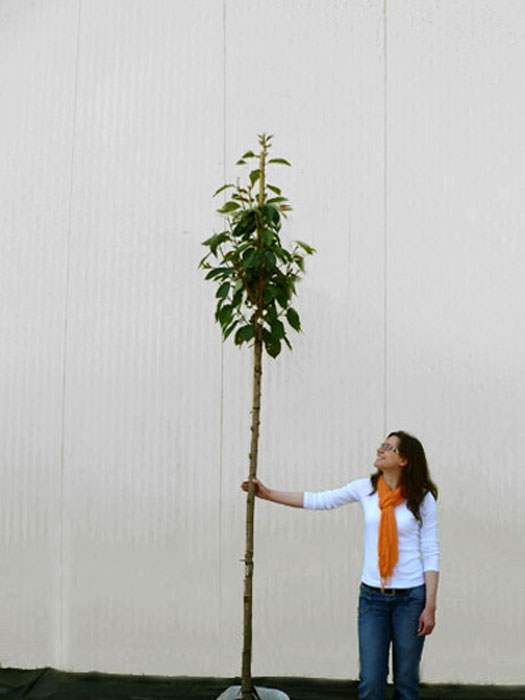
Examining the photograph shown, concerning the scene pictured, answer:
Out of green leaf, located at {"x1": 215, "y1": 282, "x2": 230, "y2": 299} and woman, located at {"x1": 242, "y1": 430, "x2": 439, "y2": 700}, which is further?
green leaf, located at {"x1": 215, "y1": 282, "x2": 230, "y2": 299}

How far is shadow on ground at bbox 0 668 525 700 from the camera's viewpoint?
10.3 ft

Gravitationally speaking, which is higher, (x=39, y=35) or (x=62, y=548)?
(x=39, y=35)

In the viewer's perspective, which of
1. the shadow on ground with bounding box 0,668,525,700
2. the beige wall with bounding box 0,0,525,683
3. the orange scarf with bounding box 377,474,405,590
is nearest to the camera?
the orange scarf with bounding box 377,474,405,590

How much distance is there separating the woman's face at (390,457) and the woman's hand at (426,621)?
1.57 feet

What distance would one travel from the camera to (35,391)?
11.2 feet

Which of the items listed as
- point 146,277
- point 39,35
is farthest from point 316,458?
point 39,35

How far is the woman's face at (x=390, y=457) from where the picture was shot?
2.40 meters

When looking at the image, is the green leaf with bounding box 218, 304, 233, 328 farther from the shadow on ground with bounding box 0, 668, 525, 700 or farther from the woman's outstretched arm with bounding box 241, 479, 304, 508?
the shadow on ground with bounding box 0, 668, 525, 700

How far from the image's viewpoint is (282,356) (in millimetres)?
3383

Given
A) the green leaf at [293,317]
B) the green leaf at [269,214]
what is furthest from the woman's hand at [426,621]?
the green leaf at [269,214]

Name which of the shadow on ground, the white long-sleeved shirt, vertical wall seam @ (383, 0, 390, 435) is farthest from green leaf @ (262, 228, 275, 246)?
the shadow on ground

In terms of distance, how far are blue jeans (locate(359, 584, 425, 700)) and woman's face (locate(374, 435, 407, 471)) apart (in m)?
0.41

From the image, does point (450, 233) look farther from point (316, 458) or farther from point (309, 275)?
point (316, 458)

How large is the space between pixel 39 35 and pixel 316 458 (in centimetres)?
255
